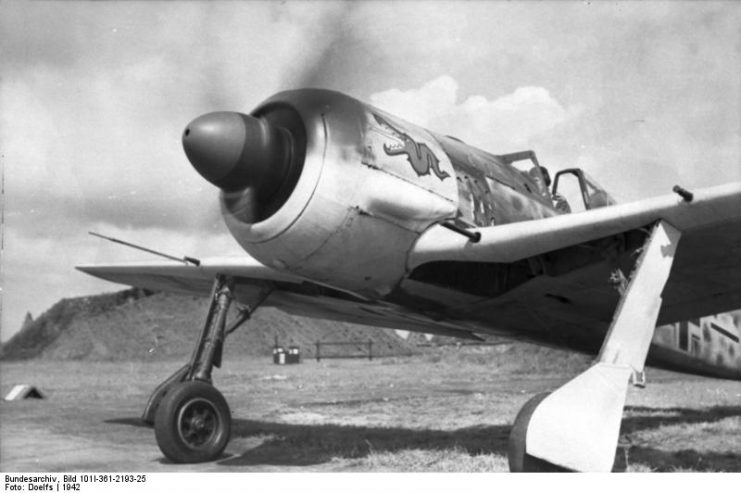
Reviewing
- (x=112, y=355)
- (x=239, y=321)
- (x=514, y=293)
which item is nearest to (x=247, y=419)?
(x=239, y=321)

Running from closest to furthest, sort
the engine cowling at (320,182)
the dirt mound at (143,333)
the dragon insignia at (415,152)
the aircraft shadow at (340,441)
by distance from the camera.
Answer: the engine cowling at (320,182) → the dragon insignia at (415,152) → the aircraft shadow at (340,441) → the dirt mound at (143,333)

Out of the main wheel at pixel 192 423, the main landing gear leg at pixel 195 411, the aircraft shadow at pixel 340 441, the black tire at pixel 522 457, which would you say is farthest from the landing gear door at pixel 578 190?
the main wheel at pixel 192 423

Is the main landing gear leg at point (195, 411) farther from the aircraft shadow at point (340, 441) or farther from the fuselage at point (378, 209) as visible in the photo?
the fuselage at point (378, 209)

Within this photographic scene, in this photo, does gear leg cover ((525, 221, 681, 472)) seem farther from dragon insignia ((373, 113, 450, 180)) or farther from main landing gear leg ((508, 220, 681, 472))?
dragon insignia ((373, 113, 450, 180))

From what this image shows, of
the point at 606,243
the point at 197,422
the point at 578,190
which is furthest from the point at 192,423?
the point at 578,190

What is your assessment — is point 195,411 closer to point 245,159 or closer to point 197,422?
Result: point 197,422

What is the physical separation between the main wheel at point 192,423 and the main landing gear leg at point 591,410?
313 cm

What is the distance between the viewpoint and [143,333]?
60625 millimetres

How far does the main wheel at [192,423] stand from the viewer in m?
6.05

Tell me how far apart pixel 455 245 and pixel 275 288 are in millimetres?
3085

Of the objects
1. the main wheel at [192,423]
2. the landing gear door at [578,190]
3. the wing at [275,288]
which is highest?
the landing gear door at [578,190]

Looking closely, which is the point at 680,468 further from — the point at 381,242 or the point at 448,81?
the point at 448,81

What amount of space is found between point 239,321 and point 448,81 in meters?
3.49

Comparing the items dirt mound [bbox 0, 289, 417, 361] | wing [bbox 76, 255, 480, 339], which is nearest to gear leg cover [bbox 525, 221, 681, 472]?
wing [bbox 76, 255, 480, 339]
